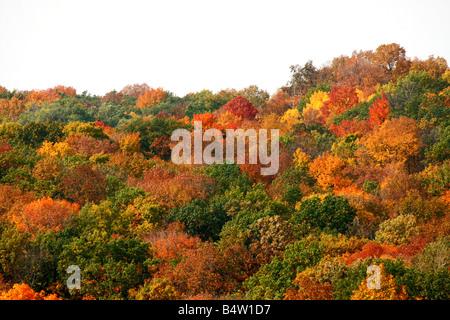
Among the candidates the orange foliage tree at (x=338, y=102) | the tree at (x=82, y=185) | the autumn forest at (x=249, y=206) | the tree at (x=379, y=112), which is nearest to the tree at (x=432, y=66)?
the autumn forest at (x=249, y=206)

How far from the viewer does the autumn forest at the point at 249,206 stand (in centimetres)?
4362

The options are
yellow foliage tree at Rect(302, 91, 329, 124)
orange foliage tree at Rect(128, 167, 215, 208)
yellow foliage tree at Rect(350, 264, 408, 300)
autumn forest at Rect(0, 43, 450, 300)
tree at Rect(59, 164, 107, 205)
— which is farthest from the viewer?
yellow foliage tree at Rect(302, 91, 329, 124)

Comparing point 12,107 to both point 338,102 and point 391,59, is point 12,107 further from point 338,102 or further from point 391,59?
point 391,59

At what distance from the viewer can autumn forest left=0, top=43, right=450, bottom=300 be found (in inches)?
1718

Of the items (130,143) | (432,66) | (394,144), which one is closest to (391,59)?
(432,66)

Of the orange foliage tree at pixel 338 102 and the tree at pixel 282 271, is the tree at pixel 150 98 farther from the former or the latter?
the tree at pixel 282 271

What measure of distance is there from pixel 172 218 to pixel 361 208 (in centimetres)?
1787

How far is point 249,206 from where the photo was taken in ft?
202

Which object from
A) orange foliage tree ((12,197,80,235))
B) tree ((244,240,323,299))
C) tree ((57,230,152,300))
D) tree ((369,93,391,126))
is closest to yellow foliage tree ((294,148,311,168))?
tree ((369,93,391,126))

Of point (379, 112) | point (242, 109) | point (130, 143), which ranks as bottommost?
point (130, 143)

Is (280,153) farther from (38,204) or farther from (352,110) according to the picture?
(38,204)

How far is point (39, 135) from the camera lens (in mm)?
→ 89375

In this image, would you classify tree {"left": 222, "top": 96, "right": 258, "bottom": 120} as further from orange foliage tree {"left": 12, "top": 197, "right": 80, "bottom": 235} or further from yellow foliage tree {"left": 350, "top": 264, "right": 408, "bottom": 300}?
yellow foliage tree {"left": 350, "top": 264, "right": 408, "bottom": 300}

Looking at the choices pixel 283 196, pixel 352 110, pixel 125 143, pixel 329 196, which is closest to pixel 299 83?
pixel 352 110
